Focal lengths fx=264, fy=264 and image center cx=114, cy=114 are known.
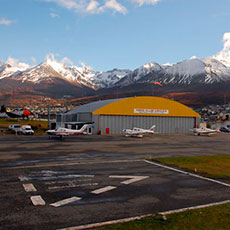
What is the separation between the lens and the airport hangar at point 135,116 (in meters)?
61.5

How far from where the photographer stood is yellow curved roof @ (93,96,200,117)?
6259 centimetres

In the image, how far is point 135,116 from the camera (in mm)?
65938

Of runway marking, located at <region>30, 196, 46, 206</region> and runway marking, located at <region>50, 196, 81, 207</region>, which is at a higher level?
runway marking, located at <region>30, 196, 46, 206</region>

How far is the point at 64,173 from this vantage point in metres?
17.7

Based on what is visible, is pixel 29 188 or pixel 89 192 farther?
pixel 29 188

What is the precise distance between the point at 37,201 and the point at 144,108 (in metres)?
56.6

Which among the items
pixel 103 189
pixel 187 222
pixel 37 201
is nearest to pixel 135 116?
pixel 103 189

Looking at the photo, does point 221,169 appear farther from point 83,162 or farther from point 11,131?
point 11,131

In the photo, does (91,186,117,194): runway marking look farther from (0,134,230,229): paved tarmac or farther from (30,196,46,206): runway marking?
(30,196,46,206): runway marking

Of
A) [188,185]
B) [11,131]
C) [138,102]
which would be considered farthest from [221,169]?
[11,131]

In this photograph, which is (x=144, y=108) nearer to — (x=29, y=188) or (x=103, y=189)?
(x=103, y=189)

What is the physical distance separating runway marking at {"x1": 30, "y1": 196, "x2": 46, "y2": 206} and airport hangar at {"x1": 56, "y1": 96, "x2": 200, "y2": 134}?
156ft

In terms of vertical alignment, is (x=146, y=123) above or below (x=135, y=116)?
below

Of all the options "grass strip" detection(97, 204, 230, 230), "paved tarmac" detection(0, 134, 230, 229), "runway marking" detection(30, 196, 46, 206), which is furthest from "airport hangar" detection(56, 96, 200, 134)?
"grass strip" detection(97, 204, 230, 230)
